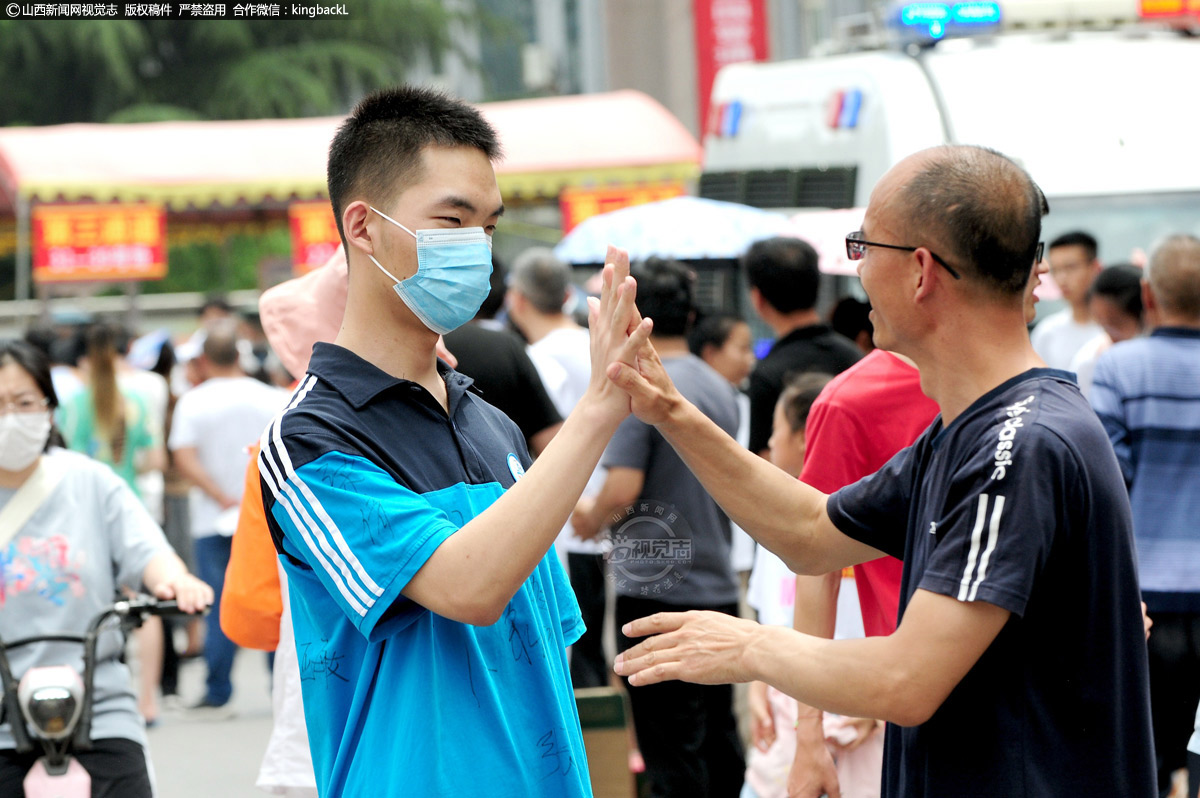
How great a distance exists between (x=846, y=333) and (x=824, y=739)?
2.88 m

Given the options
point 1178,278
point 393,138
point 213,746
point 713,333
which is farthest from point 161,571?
point 713,333

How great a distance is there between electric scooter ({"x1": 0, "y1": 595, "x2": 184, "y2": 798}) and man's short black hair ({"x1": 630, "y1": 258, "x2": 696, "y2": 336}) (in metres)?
2.22

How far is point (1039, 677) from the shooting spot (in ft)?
6.93

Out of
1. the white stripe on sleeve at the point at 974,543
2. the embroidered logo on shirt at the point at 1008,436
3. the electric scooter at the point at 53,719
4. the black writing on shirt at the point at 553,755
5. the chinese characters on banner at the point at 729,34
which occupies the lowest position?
the electric scooter at the point at 53,719

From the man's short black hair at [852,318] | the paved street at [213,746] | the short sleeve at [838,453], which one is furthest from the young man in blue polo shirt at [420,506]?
the paved street at [213,746]

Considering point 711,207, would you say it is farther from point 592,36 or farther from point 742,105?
point 592,36

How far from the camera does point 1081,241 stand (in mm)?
7566

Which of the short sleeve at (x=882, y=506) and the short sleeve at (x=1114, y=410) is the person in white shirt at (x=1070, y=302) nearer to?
the short sleeve at (x=1114, y=410)

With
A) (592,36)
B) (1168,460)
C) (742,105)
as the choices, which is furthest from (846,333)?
(592,36)

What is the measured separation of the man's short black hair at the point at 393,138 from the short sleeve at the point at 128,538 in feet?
6.67

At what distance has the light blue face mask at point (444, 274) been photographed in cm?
238

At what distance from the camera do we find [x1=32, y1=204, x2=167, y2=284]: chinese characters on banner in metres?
14.9

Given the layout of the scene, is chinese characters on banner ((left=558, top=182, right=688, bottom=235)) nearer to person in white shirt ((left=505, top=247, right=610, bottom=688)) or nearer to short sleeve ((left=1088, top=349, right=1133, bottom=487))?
person in white shirt ((left=505, top=247, right=610, bottom=688))

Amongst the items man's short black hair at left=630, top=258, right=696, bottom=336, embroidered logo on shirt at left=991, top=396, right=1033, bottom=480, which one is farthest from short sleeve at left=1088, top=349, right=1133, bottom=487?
embroidered logo on shirt at left=991, top=396, right=1033, bottom=480
